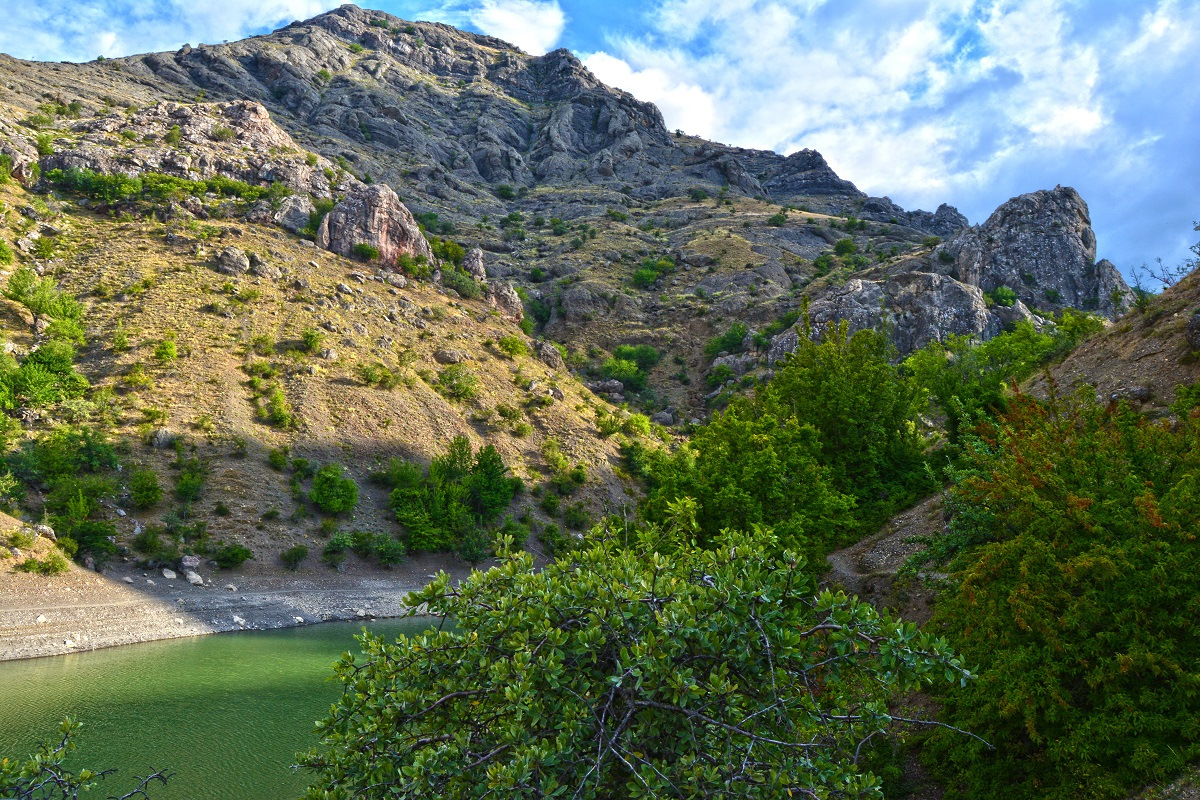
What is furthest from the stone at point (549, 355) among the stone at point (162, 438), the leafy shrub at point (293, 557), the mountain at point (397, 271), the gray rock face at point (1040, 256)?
the gray rock face at point (1040, 256)

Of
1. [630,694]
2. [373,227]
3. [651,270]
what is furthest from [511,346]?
[630,694]

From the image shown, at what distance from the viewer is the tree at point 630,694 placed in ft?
13.9

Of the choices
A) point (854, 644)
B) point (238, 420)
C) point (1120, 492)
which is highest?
point (238, 420)

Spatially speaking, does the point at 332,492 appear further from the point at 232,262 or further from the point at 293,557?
the point at 232,262

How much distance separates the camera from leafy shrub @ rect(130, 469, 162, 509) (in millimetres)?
30094

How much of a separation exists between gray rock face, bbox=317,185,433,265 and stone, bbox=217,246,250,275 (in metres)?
8.70

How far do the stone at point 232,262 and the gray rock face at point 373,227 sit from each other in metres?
8.70

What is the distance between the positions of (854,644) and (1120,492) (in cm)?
593

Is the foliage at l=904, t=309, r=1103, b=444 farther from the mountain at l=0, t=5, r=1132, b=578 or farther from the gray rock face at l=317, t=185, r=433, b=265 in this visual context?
the gray rock face at l=317, t=185, r=433, b=265

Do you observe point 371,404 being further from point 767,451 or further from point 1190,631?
point 1190,631

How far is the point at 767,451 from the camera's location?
15453 millimetres

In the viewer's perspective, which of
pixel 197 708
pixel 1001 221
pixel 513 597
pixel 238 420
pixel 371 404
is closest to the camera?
pixel 513 597

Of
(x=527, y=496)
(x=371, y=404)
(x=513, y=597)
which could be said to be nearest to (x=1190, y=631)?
(x=513, y=597)

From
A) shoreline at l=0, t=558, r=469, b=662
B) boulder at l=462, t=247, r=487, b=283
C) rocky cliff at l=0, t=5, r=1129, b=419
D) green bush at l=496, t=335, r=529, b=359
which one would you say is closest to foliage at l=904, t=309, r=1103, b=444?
rocky cliff at l=0, t=5, r=1129, b=419
